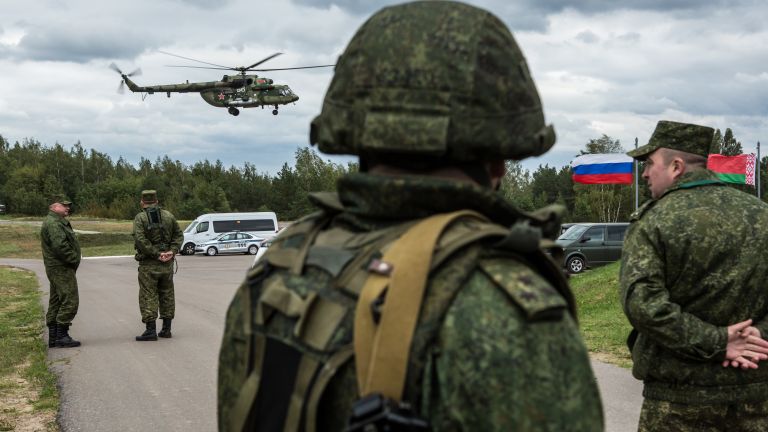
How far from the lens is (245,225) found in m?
39.0

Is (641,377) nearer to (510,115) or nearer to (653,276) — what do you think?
(653,276)

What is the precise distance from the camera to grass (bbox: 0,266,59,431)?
21.0 ft

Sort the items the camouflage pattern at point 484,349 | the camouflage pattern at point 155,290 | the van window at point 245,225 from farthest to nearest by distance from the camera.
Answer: the van window at point 245,225, the camouflage pattern at point 155,290, the camouflage pattern at point 484,349

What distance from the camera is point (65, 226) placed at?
9.92m

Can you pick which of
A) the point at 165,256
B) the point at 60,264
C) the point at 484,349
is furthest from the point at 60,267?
the point at 484,349

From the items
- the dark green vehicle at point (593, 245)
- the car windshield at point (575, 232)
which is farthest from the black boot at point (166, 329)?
the car windshield at point (575, 232)

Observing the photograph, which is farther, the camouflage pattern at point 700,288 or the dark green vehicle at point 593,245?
the dark green vehicle at point 593,245

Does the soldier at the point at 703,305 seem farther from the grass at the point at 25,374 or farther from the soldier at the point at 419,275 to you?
the grass at the point at 25,374

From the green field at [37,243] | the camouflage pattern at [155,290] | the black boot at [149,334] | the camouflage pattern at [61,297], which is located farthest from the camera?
the green field at [37,243]

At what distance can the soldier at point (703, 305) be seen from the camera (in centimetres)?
320

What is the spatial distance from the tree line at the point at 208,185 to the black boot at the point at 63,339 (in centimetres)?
5571

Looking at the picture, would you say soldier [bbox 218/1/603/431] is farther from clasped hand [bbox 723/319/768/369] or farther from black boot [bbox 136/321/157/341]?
black boot [bbox 136/321/157/341]

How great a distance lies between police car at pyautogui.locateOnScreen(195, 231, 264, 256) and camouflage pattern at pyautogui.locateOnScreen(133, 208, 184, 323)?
25.6m

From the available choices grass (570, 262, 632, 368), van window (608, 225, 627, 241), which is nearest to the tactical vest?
grass (570, 262, 632, 368)
